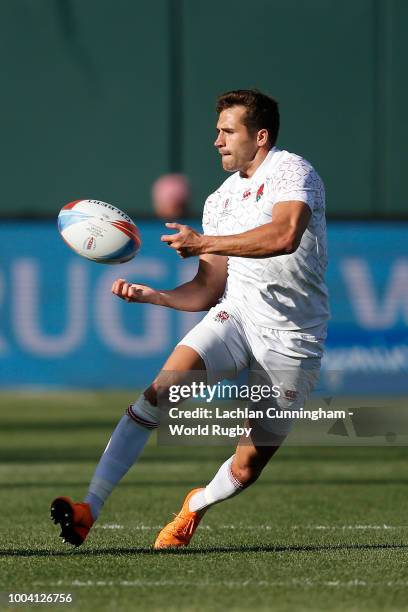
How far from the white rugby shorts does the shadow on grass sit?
59 cm

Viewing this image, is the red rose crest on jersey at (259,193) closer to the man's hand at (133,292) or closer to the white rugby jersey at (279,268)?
the white rugby jersey at (279,268)

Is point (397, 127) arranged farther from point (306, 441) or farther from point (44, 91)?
point (306, 441)

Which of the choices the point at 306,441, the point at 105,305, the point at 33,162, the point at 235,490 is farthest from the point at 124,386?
the point at 235,490

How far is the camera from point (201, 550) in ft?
23.3

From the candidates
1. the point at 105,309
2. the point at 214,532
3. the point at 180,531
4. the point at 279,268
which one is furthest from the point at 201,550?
the point at 105,309

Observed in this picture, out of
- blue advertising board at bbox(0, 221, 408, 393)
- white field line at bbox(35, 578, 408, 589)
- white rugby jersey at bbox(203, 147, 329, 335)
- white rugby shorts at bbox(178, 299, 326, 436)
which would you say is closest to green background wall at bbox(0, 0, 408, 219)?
blue advertising board at bbox(0, 221, 408, 393)

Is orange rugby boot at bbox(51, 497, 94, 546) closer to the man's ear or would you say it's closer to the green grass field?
the green grass field

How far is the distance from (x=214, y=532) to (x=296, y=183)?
225 cm

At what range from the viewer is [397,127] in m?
21.0

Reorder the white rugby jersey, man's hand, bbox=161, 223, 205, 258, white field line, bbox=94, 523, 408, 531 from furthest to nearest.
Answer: white field line, bbox=94, 523, 408, 531 < the white rugby jersey < man's hand, bbox=161, 223, 205, 258

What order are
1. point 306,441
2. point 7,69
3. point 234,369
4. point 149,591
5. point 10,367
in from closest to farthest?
point 149,591 < point 234,369 < point 306,441 < point 10,367 < point 7,69

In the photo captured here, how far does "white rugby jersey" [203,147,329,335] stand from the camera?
277 inches

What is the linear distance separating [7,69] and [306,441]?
879 centimetres

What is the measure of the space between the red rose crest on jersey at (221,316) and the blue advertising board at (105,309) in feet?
30.4
